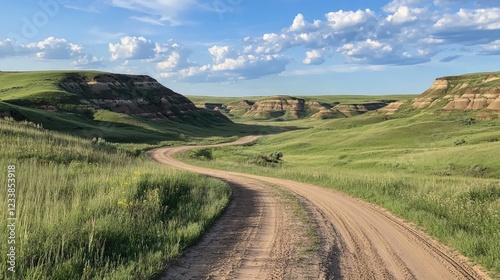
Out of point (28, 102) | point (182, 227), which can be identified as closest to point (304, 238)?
point (182, 227)

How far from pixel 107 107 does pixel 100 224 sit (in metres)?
112

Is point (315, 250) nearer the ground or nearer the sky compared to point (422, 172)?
nearer the sky

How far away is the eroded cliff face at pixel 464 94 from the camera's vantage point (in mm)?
94250

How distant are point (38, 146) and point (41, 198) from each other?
11.0 metres

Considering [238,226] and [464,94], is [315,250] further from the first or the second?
[464,94]

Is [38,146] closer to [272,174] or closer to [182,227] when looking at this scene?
[182,227]

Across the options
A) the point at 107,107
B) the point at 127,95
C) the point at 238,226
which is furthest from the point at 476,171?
the point at 127,95

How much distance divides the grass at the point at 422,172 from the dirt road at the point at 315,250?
82cm

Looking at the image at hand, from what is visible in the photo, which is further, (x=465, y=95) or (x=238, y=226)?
(x=465, y=95)

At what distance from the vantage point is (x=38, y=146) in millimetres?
A: 18672

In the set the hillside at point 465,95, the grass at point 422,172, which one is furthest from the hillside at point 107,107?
the hillside at point 465,95

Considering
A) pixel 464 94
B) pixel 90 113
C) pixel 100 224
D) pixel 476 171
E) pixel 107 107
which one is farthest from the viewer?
pixel 107 107

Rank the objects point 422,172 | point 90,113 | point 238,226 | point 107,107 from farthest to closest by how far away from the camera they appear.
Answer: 1. point 107,107
2. point 90,113
3. point 422,172
4. point 238,226

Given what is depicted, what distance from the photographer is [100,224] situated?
7855mm
